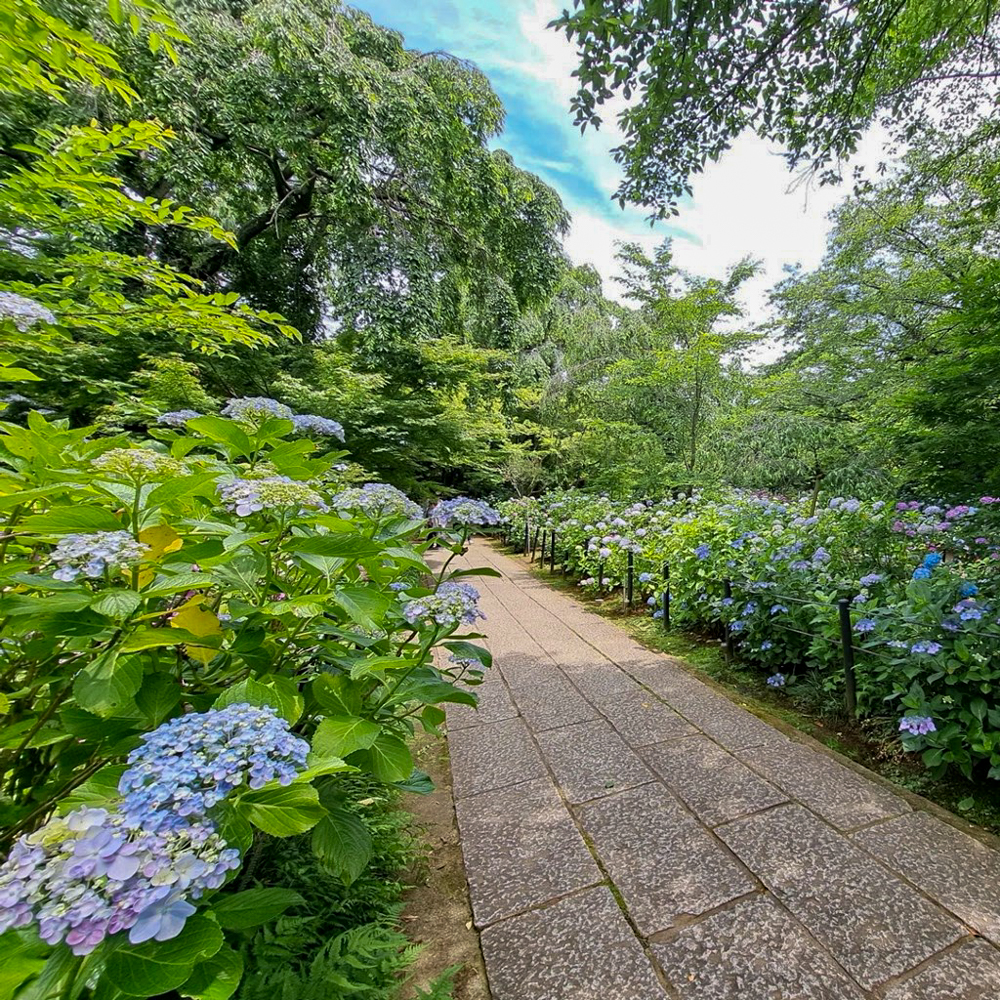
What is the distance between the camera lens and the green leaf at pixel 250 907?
52 cm

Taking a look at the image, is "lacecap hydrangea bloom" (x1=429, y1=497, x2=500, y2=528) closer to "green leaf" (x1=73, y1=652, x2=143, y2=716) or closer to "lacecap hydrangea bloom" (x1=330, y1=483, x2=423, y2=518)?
"lacecap hydrangea bloom" (x1=330, y1=483, x2=423, y2=518)

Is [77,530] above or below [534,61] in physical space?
below

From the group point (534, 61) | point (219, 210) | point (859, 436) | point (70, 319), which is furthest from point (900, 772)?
point (219, 210)

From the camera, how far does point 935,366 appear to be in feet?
11.9

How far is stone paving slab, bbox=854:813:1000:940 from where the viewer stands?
3.86 feet

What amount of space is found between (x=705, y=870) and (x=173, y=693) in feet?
4.94

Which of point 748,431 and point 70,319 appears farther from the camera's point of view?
point 748,431

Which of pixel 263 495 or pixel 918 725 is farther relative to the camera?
pixel 918 725

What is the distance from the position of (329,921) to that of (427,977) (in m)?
0.27

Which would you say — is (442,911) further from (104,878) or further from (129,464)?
(129,464)

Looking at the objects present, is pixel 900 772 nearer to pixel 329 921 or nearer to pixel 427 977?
pixel 427 977

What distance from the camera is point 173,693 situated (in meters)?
0.68

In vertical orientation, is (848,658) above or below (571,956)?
above

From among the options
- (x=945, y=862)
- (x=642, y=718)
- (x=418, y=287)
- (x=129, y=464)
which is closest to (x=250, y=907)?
(x=129, y=464)
